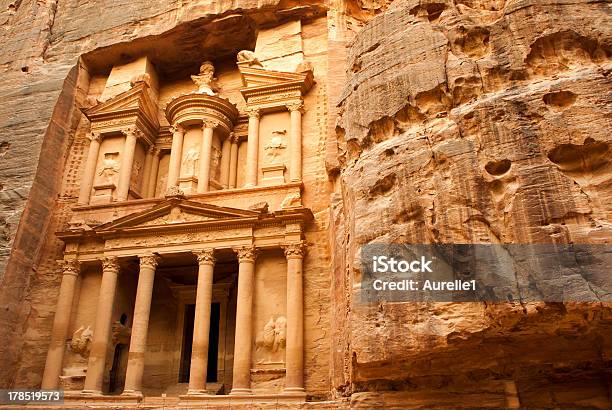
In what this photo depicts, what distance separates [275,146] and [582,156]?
9.51 meters

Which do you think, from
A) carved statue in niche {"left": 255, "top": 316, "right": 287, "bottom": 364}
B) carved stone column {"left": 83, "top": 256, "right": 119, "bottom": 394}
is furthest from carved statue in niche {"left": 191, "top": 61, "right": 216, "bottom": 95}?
carved statue in niche {"left": 255, "top": 316, "right": 287, "bottom": 364}

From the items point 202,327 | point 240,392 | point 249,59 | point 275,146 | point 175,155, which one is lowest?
point 240,392

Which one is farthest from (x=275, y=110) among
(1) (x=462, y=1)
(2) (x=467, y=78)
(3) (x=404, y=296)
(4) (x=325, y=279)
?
(3) (x=404, y=296)

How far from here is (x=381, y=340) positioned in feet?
22.7

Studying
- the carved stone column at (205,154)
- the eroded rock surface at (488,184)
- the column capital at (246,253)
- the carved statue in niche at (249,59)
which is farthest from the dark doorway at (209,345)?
the carved statue in niche at (249,59)

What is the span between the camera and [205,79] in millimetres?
17266

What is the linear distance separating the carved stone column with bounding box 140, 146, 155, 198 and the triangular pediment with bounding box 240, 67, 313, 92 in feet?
13.4

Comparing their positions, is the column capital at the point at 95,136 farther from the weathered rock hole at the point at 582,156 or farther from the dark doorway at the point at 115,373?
the weathered rock hole at the point at 582,156

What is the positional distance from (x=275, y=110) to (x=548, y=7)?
9.10m

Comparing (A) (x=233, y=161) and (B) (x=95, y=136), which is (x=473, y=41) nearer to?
(A) (x=233, y=161)

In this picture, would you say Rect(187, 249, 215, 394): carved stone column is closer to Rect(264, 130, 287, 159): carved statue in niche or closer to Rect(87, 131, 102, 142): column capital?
Rect(264, 130, 287, 159): carved statue in niche

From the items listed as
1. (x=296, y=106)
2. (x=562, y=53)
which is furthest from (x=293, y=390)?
(x=562, y=53)

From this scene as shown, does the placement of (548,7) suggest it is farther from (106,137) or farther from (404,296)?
(106,137)

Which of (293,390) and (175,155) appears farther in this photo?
(175,155)
